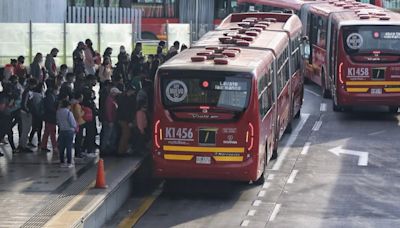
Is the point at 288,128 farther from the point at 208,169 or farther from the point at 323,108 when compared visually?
the point at 208,169

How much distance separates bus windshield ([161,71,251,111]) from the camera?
19.8 metres

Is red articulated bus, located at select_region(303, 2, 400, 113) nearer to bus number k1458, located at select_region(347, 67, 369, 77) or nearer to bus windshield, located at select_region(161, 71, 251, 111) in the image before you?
bus number k1458, located at select_region(347, 67, 369, 77)

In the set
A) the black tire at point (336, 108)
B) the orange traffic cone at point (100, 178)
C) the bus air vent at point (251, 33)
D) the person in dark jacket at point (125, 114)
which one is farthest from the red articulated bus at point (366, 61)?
the orange traffic cone at point (100, 178)

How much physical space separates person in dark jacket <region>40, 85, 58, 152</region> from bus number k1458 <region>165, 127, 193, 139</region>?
9.63 feet

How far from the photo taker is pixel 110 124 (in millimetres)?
22141

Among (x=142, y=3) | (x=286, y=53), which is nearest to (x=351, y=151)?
(x=286, y=53)

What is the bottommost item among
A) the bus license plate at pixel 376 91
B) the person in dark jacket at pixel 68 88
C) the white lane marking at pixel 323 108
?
the white lane marking at pixel 323 108

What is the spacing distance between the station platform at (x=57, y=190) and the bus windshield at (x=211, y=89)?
1.84 metres

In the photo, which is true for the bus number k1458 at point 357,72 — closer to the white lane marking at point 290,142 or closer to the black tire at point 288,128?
the white lane marking at point 290,142

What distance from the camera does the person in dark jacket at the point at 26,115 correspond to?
22.5 metres

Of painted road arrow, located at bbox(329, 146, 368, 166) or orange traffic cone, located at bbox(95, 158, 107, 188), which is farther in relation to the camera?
painted road arrow, located at bbox(329, 146, 368, 166)

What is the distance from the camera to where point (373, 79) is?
30.1 metres

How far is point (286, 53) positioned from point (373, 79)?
186 inches

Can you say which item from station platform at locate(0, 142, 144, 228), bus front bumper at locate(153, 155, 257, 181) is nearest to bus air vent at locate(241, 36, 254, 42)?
station platform at locate(0, 142, 144, 228)
